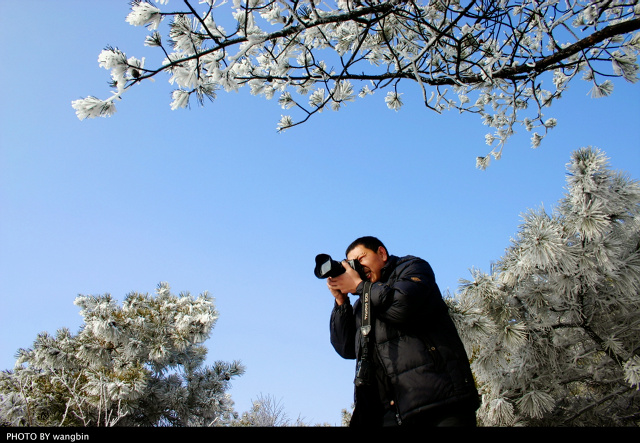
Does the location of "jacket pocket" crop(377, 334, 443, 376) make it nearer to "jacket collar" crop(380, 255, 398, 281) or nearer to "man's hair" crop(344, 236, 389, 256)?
"jacket collar" crop(380, 255, 398, 281)

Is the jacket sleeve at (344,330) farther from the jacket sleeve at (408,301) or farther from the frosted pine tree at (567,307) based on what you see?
the frosted pine tree at (567,307)

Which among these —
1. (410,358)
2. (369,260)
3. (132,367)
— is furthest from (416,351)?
(132,367)

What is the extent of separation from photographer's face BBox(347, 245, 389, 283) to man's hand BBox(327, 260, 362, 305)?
0.53ft

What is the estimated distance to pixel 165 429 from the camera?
1.39 meters

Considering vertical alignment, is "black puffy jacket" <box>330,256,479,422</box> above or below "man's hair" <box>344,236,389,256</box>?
below

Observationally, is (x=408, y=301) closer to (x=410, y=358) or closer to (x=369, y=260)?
(x=410, y=358)

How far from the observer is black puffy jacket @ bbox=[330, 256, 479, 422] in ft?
6.10

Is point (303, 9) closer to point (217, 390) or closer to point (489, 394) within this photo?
point (489, 394)

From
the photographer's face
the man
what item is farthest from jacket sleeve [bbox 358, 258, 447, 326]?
the photographer's face

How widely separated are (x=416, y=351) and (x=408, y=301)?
24cm

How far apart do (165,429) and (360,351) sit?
1.11 m

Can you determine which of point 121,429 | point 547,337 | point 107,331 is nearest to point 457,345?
point 121,429

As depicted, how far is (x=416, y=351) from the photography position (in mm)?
1966

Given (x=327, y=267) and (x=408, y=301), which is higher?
(x=327, y=267)
